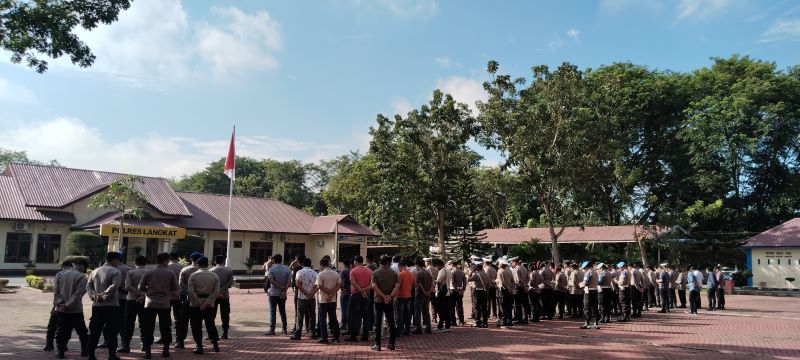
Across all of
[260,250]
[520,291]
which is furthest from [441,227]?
[260,250]

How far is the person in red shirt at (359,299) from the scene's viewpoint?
35.1 feet

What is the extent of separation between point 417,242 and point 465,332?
16744 millimetres

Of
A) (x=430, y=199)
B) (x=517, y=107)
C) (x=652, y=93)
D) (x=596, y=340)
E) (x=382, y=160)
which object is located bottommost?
(x=596, y=340)

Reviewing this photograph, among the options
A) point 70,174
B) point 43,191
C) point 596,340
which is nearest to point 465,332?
point 596,340

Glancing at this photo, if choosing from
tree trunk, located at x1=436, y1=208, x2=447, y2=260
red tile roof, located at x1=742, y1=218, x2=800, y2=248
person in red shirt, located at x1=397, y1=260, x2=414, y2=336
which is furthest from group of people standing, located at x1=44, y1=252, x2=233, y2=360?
red tile roof, located at x1=742, y1=218, x2=800, y2=248

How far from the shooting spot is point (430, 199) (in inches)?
980

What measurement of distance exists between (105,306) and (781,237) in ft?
112

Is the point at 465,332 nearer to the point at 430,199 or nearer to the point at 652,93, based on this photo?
the point at 430,199

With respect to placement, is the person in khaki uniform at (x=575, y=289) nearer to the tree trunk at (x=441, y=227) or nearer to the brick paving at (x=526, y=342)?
the brick paving at (x=526, y=342)

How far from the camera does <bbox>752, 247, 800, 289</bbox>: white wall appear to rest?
30109mm

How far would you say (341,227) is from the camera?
125 ft

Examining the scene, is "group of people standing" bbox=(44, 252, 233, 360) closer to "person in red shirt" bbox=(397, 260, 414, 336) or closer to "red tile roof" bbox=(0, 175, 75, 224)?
"person in red shirt" bbox=(397, 260, 414, 336)

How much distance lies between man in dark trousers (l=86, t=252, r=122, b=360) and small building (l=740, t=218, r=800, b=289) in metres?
32.7

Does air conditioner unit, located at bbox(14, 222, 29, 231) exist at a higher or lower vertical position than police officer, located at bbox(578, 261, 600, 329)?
higher
